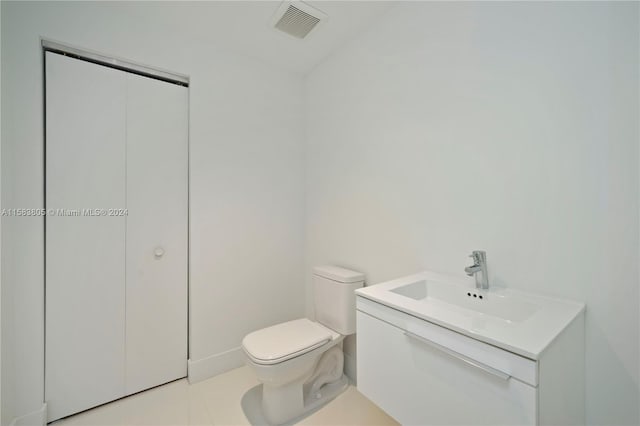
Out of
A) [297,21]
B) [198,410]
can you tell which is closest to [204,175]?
[297,21]

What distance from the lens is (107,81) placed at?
1628 mm

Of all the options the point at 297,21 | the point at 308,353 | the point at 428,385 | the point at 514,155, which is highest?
the point at 297,21

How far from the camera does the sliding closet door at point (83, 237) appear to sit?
150 centimetres

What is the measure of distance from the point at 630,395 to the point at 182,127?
2.50m

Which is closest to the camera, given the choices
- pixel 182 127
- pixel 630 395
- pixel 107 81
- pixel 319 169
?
pixel 630 395

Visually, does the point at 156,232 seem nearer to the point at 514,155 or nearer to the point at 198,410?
the point at 198,410

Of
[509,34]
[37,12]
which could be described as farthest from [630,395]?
[37,12]

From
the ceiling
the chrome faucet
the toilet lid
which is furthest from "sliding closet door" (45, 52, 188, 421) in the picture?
the chrome faucet

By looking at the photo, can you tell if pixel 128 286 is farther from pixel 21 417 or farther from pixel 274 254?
pixel 274 254

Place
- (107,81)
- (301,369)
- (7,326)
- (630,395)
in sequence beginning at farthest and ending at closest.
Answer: (107,81), (301,369), (7,326), (630,395)

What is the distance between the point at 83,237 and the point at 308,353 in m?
1.46

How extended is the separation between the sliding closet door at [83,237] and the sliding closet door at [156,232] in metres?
0.06

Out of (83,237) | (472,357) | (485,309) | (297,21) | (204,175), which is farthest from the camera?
(204,175)

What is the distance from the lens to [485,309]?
112 cm
